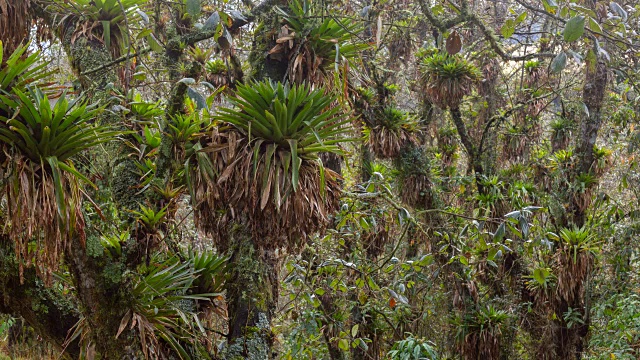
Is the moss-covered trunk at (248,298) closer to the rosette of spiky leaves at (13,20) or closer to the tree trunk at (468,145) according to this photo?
the rosette of spiky leaves at (13,20)

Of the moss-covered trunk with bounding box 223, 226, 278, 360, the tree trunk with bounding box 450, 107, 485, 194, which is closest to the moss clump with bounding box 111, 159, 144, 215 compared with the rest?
the moss-covered trunk with bounding box 223, 226, 278, 360

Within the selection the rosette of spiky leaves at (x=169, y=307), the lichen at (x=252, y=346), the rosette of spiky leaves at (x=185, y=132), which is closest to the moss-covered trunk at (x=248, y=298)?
the lichen at (x=252, y=346)

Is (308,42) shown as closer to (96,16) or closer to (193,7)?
(96,16)

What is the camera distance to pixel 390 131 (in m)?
5.91

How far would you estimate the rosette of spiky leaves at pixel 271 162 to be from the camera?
305cm

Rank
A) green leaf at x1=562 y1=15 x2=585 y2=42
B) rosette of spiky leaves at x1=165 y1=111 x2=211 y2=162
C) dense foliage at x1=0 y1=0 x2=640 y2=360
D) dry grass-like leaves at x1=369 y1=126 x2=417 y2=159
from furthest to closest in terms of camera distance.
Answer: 1. dry grass-like leaves at x1=369 y1=126 x2=417 y2=159
2. rosette of spiky leaves at x1=165 y1=111 x2=211 y2=162
3. dense foliage at x1=0 y1=0 x2=640 y2=360
4. green leaf at x1=562 y1=15 x2=585 y2=42

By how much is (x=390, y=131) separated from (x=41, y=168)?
12.8ft

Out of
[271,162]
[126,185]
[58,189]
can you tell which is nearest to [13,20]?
[126,185]

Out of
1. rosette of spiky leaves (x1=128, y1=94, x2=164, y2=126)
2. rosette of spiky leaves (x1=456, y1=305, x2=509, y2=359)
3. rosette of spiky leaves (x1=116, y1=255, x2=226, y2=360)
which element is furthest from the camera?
rosette of spiky leaves (x1=456, y1=305, x2=509, y2=359)

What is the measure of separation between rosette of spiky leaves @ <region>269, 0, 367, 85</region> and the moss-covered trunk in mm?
1059

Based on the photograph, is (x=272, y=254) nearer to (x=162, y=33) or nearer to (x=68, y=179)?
(x=68, y=179)

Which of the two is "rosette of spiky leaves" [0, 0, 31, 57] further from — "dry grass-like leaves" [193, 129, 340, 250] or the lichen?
the lichen

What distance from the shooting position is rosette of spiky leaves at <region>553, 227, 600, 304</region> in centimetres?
578

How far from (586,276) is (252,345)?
13.1 ft
